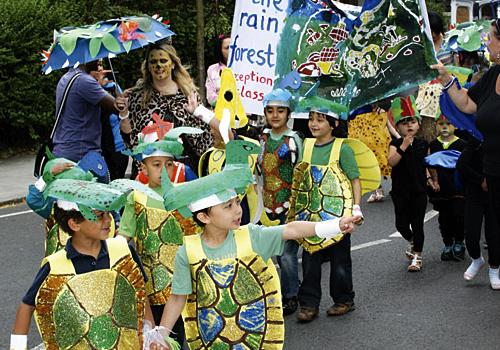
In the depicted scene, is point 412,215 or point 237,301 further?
point 412,215

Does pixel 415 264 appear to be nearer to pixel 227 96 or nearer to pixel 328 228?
pixel 227 96

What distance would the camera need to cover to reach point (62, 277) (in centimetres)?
392

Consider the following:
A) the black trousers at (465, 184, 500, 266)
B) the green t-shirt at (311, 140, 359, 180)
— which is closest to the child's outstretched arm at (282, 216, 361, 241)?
the green t-shirt at (311, 140, 359, 180)

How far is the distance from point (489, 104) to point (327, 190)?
4.02 ft

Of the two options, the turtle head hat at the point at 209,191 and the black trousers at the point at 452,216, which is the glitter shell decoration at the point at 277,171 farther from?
the turtle head hat at the point at 209,191

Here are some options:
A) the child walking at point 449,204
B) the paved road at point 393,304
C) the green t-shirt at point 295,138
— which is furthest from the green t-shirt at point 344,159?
the child walking at point 449,204

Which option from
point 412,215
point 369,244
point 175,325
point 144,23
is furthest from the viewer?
point 369,244

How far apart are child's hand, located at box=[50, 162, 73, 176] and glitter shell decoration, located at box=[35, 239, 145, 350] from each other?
66 cm

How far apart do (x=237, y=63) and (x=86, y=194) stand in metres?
3.74

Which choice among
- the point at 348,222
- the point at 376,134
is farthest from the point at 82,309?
the point at 376,134

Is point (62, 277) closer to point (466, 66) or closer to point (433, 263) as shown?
point (433, 263)

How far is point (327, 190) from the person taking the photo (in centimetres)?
626

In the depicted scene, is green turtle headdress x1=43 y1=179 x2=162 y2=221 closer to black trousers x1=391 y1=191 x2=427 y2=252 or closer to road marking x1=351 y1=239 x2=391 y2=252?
black trousers x1=391 y1=191 x2=427 y2=252

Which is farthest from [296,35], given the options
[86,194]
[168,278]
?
[86,194]
